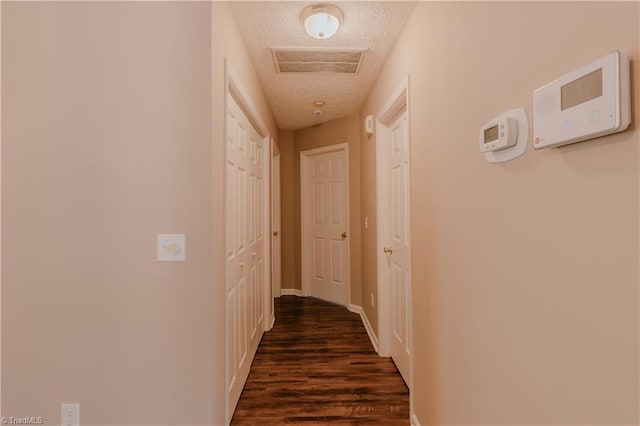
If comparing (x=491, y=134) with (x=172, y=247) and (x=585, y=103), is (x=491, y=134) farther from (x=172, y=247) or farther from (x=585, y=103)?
(x=172, y=247)

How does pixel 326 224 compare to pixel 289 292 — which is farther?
pixel 289 292

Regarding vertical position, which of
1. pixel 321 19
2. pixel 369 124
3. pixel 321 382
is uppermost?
pixel 321 19

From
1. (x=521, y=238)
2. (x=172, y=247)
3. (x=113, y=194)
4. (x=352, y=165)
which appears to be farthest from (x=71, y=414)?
(x=352, y=165)

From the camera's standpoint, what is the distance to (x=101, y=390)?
1.51 meters

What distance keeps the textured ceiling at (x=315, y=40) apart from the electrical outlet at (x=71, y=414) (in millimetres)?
2139

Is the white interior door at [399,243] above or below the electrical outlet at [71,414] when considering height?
above

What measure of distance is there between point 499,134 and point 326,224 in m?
3.53

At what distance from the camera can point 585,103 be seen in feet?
2.21

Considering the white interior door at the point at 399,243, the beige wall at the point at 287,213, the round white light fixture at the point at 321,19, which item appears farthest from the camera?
the beige wall at the point at 287,213

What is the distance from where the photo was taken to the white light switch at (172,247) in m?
1.50

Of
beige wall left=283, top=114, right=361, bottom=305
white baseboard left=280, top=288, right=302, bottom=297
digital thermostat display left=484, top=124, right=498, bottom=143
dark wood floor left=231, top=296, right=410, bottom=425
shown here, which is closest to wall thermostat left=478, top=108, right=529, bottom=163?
digital thermostat display left=484, top=124, right=498, bottom=143

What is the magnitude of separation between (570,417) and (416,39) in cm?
177

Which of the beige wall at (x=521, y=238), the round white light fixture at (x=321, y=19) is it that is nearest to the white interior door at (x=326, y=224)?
the round white light fixture at (x=321, y=19)

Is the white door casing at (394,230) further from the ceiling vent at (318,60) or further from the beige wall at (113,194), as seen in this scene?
the beige wall at (113,194)
